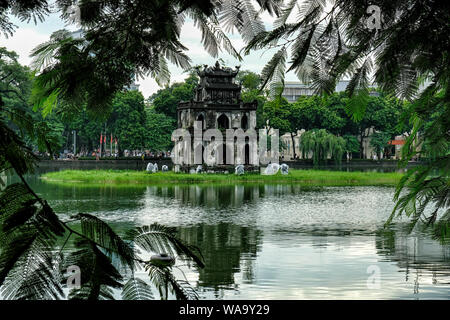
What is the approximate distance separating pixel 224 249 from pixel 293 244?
148 centimetres

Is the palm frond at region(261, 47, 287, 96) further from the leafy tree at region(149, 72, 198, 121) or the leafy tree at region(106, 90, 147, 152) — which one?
the leafy tree at region(149, 72, 198, 121)

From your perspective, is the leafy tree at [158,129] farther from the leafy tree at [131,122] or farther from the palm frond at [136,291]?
the palm frond at [136,291]

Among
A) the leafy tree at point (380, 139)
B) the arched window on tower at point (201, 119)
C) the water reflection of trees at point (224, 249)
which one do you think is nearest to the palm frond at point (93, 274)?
the water reflection of trees at point (224, 249)

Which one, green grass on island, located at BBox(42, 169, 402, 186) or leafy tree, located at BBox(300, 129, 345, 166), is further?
leafy tree, located at BBox(300, 129, 345, 166)

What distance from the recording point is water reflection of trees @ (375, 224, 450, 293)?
25.5 feet

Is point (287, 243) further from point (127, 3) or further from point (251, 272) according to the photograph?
point (127, 3)

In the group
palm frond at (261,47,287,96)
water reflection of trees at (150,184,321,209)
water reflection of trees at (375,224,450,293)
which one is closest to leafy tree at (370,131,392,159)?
water reflection of trees at (150,184,321,209)

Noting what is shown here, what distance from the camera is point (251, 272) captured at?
316 inches

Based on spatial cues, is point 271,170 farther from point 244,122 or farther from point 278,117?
point 278,117

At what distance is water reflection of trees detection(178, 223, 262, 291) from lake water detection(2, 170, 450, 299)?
0.01m

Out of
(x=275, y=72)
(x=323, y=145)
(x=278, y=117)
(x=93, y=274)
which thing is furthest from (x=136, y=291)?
(x=278, y=117)

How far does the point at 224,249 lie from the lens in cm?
1005
